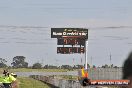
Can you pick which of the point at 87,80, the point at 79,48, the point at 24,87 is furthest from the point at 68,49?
the point at 87,80

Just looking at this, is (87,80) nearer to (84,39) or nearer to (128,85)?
(128,85)

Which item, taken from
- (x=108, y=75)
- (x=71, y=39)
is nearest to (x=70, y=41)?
(x=71, y=39)

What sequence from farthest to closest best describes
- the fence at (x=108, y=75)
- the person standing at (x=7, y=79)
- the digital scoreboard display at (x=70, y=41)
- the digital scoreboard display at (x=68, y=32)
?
the digital scoreboard display at (x=68, y=32), the digital scoreboard display at (x=70, y=41), the person standing at (x=7, y=79), the fence at (x=108, y=75)

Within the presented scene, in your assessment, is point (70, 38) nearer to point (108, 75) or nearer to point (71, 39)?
point (71, 39)

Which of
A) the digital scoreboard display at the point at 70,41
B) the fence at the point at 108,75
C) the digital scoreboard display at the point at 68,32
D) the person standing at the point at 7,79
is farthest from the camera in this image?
the digital scoreboard display at the point at 68,32

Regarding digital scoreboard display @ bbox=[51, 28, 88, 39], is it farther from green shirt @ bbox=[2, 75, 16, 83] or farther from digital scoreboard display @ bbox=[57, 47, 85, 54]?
green shirt @ bbox=[2, 75, 16, 83]

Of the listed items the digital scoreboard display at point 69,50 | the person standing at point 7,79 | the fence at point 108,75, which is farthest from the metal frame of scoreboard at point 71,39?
the fence at point 108,75

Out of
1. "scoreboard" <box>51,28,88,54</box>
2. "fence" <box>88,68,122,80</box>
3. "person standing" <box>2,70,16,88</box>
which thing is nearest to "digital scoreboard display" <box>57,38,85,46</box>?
"scoreboard" <box>51,28,88,54</box>

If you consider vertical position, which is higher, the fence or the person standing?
the fence

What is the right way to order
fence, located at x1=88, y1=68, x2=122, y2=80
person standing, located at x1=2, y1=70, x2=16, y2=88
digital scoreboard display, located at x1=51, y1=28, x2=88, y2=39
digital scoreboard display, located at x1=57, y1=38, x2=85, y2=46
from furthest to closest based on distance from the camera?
digital scoreboard display, located at x1=51, y1=28, x2=88, y2=39 → digital scoreboard display, located at x1=57, y1=38, x2=85, y2=46 → person standing, located at x1=2, y1=70, x2=16, y2=88 → fence, located at x1=88, y1=68, x2=122, y2=80

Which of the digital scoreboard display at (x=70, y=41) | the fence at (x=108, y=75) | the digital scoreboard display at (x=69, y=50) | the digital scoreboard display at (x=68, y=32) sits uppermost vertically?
the digital scoreboard display at (x=68, y=32)

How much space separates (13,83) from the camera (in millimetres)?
24016

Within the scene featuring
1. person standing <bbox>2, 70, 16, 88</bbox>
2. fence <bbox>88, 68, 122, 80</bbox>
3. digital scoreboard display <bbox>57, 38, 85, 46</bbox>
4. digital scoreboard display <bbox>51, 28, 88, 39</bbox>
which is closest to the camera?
fence <bbox>88, 68, 122, 80</bbox>

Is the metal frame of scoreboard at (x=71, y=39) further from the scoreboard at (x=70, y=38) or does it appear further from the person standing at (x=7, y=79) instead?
the person standing at (x=7, y=79)
